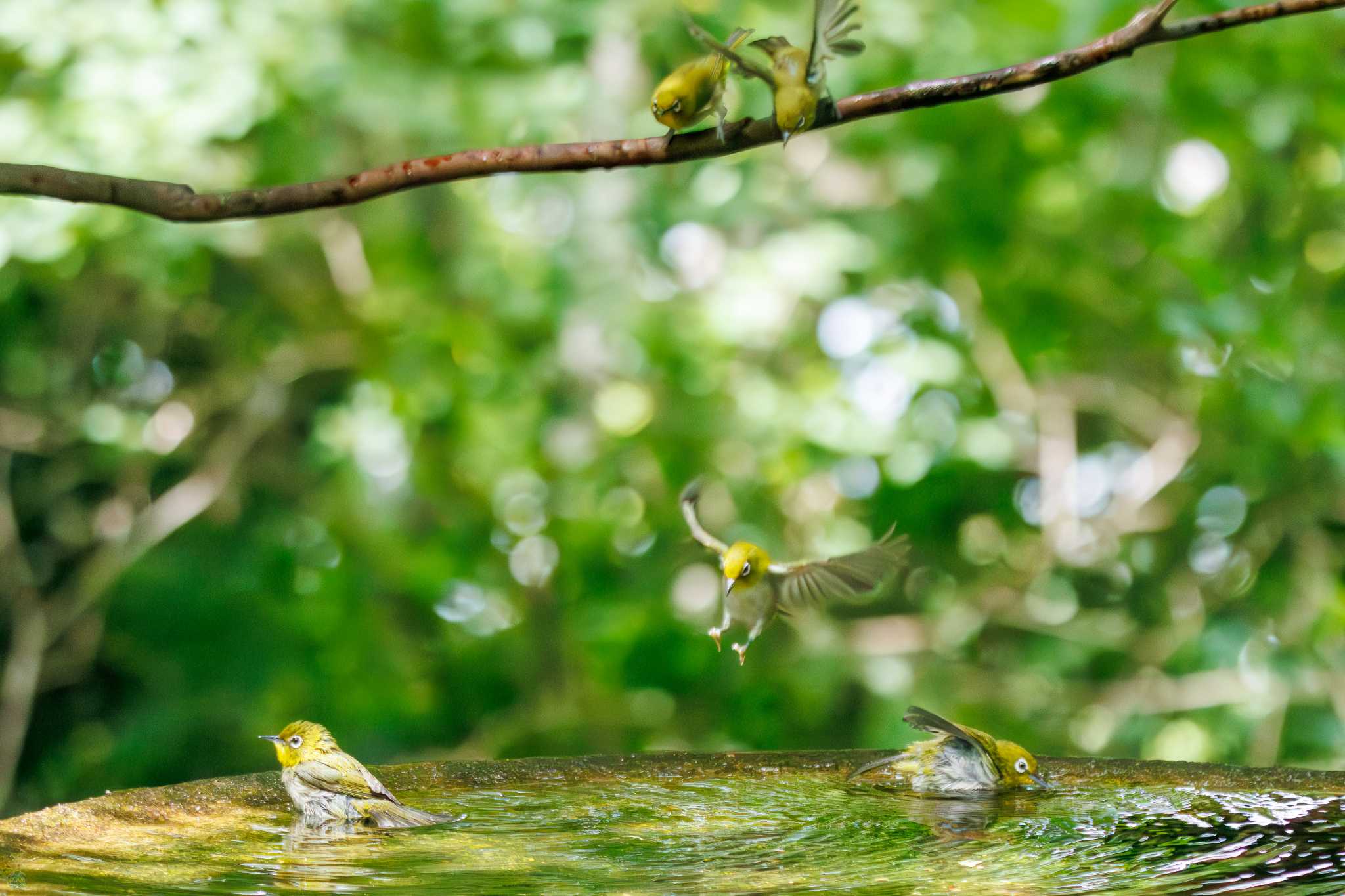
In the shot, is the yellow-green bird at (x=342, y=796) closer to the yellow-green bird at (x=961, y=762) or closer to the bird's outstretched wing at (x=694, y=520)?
the bird's outstretched wing at (x=694, y=520)

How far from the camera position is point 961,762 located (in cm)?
234

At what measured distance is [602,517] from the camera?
5012mm

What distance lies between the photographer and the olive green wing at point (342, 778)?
6.57 feet

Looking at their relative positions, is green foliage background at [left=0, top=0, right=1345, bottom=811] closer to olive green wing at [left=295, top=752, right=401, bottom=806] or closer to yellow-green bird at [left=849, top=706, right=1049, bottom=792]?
yellow-green bird at [left=849, top=706, right=1049, bottom=792]

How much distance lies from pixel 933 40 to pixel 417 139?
205 cm

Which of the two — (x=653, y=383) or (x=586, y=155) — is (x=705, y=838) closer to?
(x=586, y=155)

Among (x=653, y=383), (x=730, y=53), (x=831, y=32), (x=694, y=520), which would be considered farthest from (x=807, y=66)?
(x=653, y=383)

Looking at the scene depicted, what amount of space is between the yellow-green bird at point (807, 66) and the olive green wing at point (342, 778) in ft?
3.90

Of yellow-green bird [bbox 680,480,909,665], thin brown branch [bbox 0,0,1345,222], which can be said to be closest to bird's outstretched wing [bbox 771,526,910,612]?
yellow-green bird [bbox 680,480,909,665]

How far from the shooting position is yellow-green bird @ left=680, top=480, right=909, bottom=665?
2264 millimetres

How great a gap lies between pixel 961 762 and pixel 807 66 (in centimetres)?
135

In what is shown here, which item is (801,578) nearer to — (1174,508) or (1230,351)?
(1230,351)

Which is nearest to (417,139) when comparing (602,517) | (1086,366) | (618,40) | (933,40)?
(618,40)

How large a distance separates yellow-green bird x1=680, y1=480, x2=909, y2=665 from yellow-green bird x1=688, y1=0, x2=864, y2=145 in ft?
3.05
